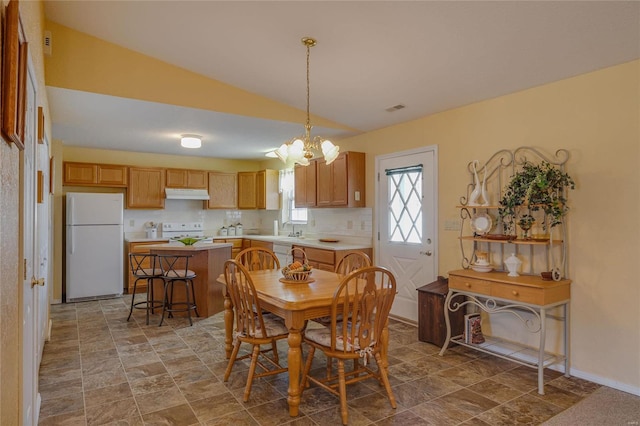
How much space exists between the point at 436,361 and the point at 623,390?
4.22 ft

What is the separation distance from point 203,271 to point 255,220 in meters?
3.22

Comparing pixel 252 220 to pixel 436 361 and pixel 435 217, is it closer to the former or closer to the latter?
pixel 435 217

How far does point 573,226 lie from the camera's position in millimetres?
3076

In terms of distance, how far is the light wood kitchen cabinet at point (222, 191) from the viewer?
23.3 feet

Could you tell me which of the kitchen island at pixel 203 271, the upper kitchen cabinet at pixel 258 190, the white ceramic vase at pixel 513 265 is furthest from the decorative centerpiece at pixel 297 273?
the upper kitchen cabinet at pixel 258 190

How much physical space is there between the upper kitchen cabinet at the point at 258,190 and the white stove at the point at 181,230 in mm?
859

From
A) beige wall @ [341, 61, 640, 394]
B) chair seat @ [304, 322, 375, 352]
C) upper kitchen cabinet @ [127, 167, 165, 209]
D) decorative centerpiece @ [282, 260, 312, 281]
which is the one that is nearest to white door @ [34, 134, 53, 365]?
decorative centerpiece @ [282, 260, 312, 281]

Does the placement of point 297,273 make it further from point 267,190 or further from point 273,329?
point 267,190

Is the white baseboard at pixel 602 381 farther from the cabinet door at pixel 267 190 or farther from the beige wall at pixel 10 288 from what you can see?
the cabinet door at pixel 267 190

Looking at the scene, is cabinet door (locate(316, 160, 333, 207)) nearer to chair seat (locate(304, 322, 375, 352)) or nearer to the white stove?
the white stove

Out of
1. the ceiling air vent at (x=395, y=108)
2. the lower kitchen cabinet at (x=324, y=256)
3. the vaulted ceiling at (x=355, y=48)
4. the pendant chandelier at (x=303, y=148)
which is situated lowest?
the lower kitchen cabinet at (x=324, y=256)

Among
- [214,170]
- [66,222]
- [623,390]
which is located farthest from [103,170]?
[623,390]

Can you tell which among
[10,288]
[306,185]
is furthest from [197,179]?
[10,288]

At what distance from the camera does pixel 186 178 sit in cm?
681
